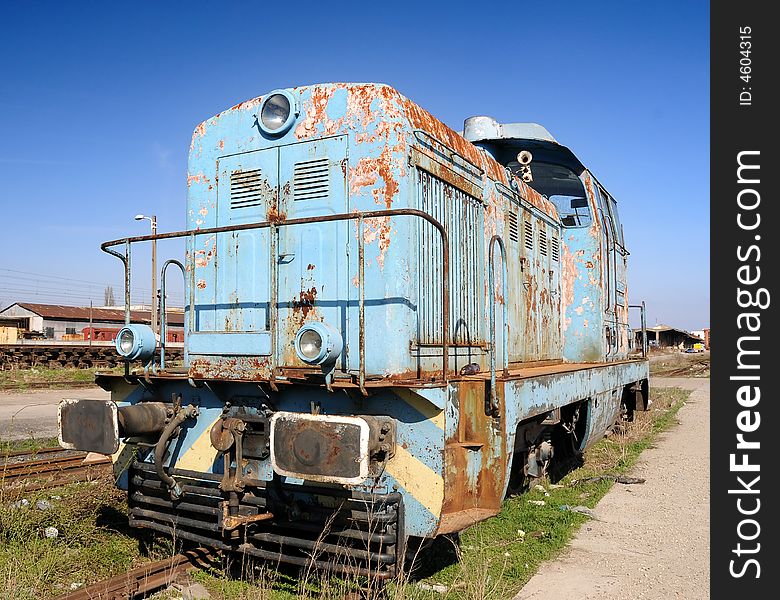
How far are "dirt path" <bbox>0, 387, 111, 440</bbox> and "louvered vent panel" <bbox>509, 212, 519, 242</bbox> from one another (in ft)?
20.2

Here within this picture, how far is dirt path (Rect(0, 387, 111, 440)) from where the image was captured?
36.2 ft

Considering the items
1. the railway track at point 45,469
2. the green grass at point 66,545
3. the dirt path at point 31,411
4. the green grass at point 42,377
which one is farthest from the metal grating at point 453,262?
the green grass at point 42,377

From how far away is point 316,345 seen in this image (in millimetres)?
3691

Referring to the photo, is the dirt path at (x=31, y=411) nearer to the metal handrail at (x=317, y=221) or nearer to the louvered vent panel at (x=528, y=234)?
the metal handrail at (x=317, y=221)

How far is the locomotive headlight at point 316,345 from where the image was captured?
3.66m

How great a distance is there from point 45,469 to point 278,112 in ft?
17.0

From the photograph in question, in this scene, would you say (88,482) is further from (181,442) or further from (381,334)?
(381,334)

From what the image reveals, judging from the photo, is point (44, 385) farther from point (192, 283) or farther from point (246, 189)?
point (246, 189)

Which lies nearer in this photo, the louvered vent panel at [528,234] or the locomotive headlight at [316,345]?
the locomotive headlight at [316,345]

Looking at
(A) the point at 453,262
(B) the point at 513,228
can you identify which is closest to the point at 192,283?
(A) the point at 453,262

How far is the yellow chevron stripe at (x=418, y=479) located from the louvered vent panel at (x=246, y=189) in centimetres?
197

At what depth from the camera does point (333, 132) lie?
434 centimetres
